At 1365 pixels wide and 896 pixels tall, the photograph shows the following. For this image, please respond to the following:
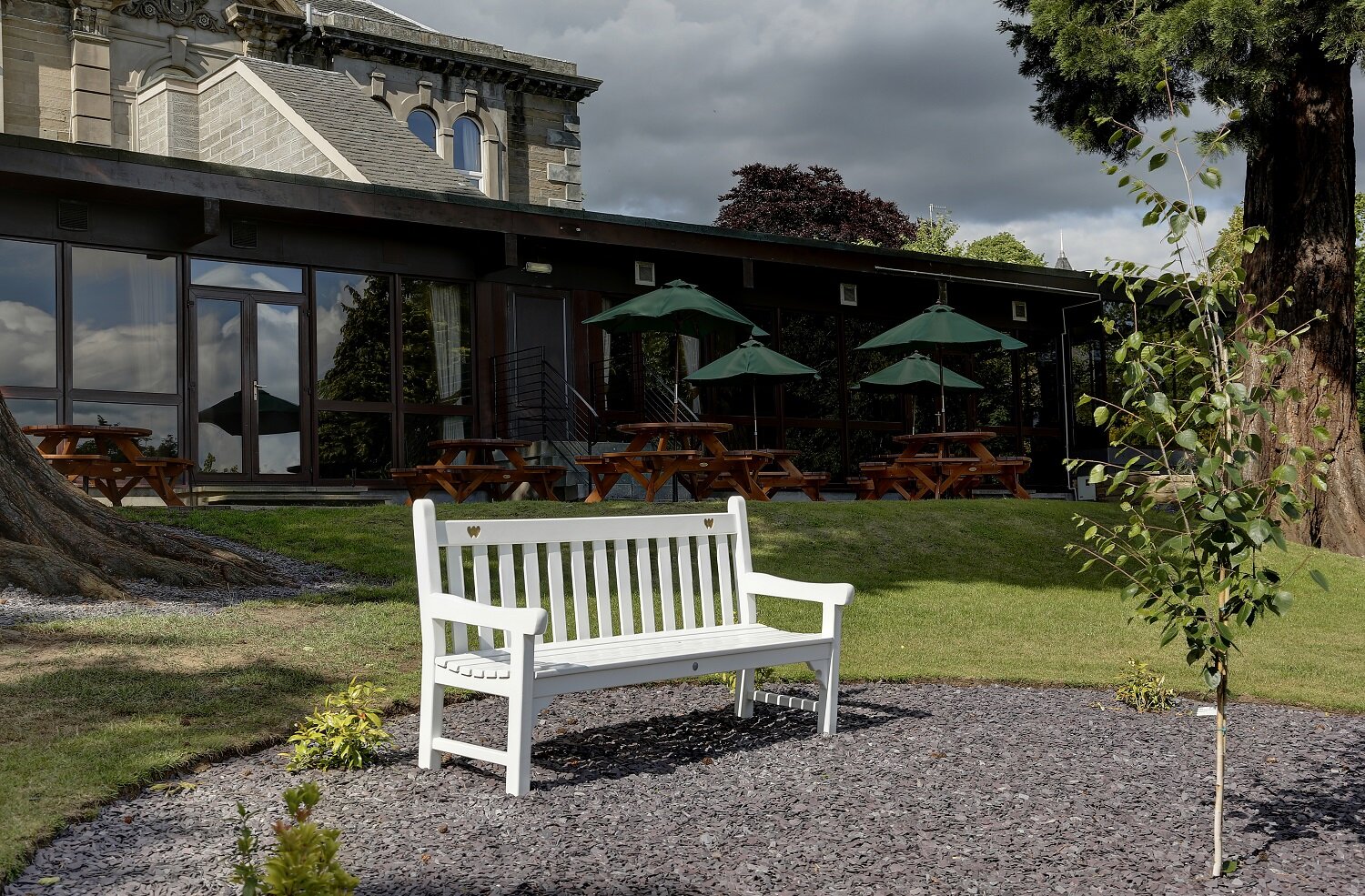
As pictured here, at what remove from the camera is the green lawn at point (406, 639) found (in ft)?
15.3

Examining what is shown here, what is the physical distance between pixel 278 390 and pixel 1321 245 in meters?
11.2

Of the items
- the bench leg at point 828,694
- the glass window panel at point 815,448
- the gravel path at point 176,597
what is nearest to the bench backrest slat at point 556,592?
the bench leg at point 828,694

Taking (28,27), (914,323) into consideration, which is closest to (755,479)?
(914,323)

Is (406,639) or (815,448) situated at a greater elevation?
(815,448)

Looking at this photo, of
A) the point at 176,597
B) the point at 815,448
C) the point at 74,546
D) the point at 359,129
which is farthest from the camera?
the point at 815,448

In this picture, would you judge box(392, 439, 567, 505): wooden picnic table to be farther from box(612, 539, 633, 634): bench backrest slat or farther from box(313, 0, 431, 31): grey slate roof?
box(313, 0, 431, 31): grey slate roof

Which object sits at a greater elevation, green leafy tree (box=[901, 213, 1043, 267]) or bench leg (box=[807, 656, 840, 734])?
green leafy tree (box=[901, 213, 1043, 267])

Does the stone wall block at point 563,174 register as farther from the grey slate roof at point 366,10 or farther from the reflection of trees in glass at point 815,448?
the reflection of trees in glass at point 815,448

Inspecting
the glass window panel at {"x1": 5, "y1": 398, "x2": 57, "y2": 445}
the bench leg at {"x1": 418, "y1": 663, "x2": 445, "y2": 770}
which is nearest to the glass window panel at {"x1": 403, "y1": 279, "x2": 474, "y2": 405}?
the glass window panel at {"x1": 5, "y1": 398, "x2": 57, "y2": 445}

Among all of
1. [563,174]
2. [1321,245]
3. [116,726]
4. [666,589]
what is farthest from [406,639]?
[563,174]

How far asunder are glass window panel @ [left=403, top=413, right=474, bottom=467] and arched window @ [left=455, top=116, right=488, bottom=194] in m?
10.4

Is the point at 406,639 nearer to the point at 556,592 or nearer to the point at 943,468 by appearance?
the point at 556,592

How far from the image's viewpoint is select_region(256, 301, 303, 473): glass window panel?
1421 centimetres

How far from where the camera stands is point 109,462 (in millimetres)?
11453
